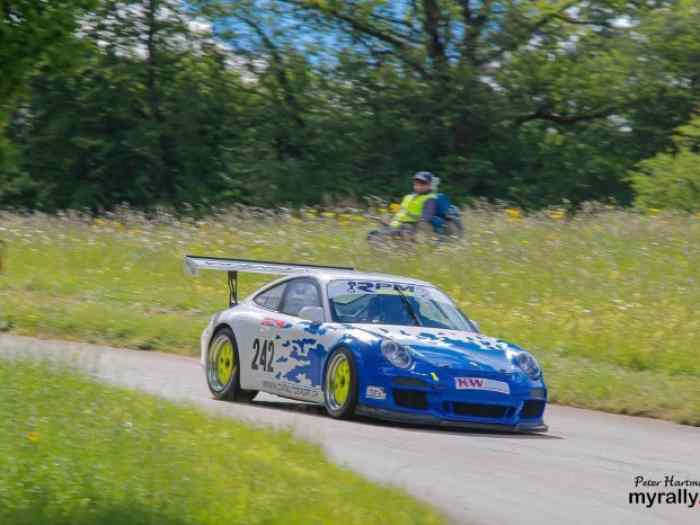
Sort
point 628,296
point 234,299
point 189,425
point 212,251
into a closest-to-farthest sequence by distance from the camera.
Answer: point 189,425 → point 234,299 → point 628,296 → point 212,251

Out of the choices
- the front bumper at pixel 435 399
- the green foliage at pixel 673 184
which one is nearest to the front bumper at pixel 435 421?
the front bumper at pixel 435 399

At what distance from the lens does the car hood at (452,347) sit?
12.7 metres

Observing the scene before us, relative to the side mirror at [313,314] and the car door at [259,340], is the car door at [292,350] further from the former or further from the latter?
the side mirror at [313,314]

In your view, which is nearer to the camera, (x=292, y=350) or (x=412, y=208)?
(x=292, y=350)

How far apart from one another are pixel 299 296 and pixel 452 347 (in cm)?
193

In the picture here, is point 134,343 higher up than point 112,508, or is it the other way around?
point 112,508

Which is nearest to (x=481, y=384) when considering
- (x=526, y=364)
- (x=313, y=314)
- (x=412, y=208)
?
(x=526, y=364)

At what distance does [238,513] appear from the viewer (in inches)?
295

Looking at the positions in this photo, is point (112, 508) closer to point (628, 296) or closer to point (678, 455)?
point (678, 455)

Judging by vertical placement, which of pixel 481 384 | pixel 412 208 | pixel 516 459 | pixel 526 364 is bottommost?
pixel 516 459

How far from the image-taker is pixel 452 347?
12945 millimetres

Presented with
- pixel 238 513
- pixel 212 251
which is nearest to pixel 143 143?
pixel 212 251

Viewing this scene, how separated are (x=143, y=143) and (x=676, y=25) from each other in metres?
16.4

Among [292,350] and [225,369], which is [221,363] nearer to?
[225,369]
